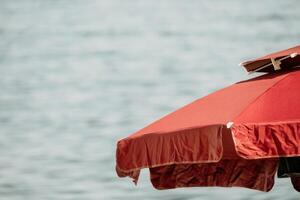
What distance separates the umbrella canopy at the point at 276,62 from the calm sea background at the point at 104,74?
5.34 m

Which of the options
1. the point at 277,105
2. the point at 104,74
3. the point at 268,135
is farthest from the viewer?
the point at 104,74

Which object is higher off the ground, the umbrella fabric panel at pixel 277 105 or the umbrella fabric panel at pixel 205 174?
the umbrella fabric panel at pixel 277 105

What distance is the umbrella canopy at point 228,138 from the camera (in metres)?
3.14

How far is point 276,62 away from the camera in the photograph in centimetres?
376

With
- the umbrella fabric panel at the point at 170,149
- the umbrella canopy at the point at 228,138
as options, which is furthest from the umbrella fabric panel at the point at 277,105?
the umbrella fabric panel at the point at 170,149

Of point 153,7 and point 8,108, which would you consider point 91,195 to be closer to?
point 8,108

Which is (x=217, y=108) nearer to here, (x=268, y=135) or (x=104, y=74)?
(x=268, y=135)

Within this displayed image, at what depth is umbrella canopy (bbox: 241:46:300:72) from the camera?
3674 millimetres

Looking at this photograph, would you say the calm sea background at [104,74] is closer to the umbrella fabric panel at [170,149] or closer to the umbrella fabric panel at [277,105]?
the umbrella fabric panel at [170,149]

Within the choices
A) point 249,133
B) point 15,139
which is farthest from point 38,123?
point 249,133

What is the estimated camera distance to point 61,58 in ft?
34.8

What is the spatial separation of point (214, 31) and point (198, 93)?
0.90 m

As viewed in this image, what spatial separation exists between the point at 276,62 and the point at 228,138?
42 cm

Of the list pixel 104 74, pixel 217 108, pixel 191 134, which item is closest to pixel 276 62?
pixel 217 108
